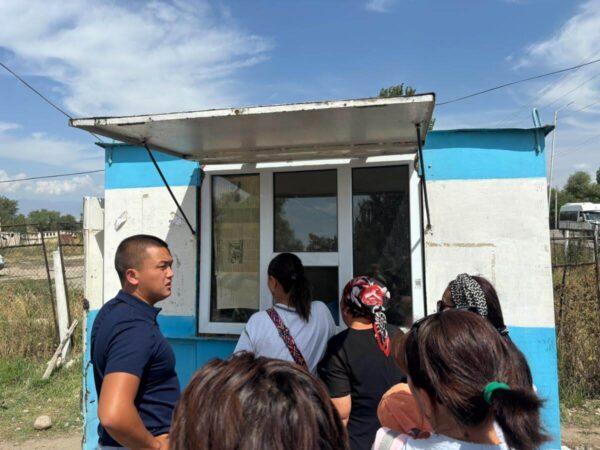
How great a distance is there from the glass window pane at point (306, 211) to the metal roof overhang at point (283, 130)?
17cm

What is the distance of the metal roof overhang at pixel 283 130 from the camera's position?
2268 millimetres

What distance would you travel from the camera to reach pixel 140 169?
386cm

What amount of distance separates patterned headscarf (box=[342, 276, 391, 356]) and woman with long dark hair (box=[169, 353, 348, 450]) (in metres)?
1.24

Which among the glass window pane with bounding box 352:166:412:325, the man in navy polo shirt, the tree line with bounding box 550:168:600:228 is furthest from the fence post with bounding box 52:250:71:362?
the tree line with bounding box 550:168:600:228

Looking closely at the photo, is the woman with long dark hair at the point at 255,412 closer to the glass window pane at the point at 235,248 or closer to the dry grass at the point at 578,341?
the glass window pane at the point at 235,248

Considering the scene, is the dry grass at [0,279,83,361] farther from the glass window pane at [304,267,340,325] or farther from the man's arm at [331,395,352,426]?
the man's arm at [331,395,352,426]

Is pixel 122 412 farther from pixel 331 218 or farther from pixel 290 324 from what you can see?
pixel 331 218

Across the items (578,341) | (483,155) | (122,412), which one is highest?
(483,155)

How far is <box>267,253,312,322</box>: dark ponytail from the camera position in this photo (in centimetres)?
247

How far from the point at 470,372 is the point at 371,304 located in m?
0.99

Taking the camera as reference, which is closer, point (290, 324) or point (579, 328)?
point (290, 324)

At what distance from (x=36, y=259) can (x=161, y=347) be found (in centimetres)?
2300

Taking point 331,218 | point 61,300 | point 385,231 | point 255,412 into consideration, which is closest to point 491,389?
point 255,412

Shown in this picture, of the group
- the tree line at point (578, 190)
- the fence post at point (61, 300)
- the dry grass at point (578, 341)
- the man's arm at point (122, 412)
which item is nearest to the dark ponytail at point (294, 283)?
the man's arm at point (122, 412)
